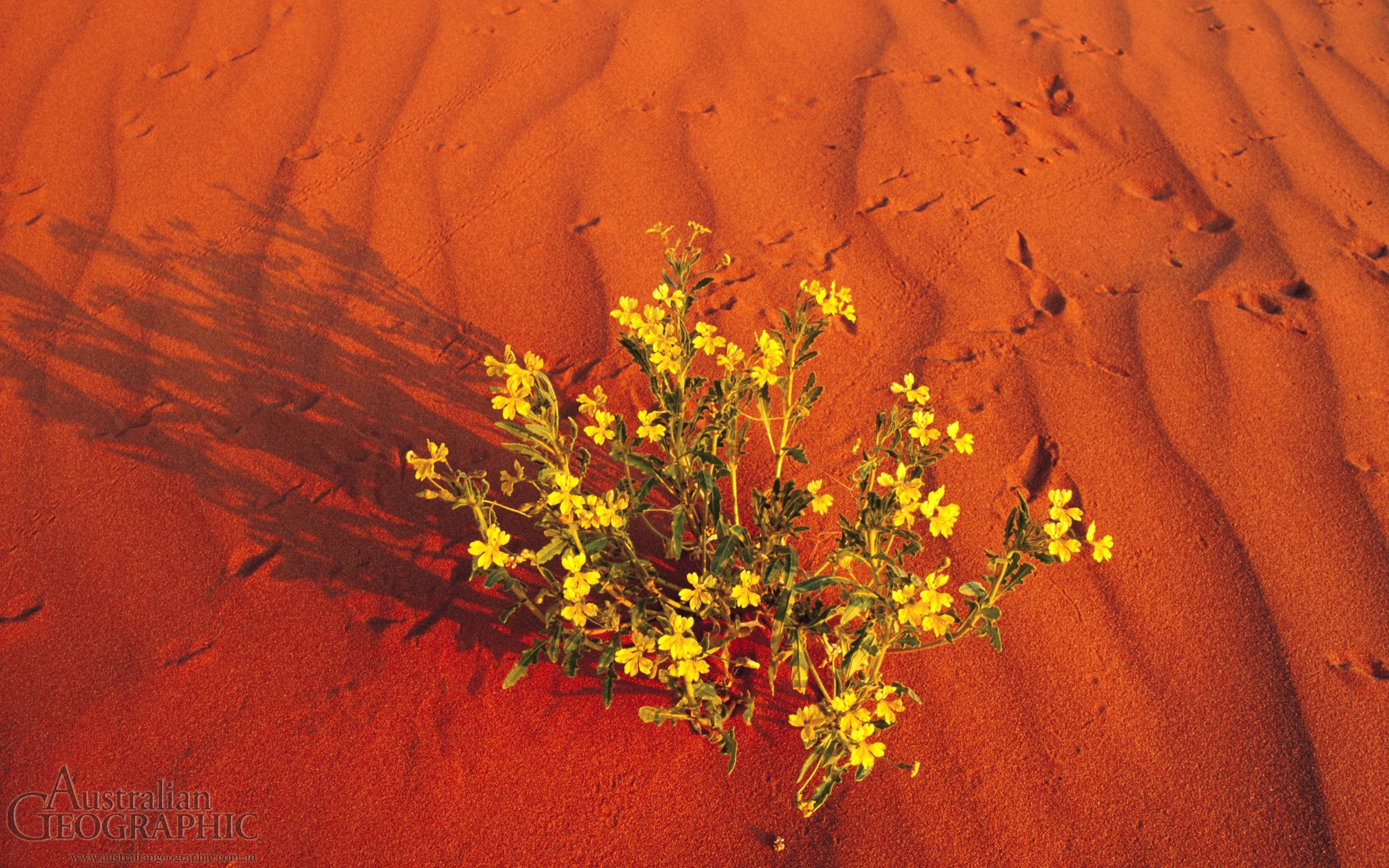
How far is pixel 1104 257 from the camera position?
8.80 ft

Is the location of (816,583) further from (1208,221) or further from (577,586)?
(1208,221)

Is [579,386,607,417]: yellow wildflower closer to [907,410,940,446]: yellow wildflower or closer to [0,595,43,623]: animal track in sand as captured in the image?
[907,410,940,446]: yellow wildflower

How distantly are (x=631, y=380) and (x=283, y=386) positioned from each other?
0.96m

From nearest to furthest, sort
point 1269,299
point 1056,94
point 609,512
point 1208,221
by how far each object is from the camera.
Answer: point 609,512 → point 1269,299 → point 1208,221 → point 1056,94

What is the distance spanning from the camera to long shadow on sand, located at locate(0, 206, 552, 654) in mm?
1978

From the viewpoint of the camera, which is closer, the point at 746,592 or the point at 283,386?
the point at 746,592

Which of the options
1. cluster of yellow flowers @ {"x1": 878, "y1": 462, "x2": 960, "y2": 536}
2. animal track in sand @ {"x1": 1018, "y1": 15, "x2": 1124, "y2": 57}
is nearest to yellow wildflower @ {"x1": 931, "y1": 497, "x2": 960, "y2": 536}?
cluster of yellow flowers @ {"x1": 878, "y1": 462, "x2": 960, "y2": 536}

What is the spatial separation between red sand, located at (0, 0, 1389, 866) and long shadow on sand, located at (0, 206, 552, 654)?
1 cm

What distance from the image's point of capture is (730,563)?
1.72m

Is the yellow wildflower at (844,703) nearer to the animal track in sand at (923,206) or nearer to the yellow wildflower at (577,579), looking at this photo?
the yellow wildflower at (577,579)

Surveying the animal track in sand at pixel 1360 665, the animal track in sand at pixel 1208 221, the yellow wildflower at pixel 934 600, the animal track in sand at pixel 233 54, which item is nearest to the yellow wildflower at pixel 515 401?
the yellow wildflower at pixel 934 600

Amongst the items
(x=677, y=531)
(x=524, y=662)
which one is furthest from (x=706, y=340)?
(x=524, y=662)

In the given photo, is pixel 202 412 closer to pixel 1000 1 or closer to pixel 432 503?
pixel 432 503

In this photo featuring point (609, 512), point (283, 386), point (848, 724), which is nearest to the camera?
point (848, 724)
